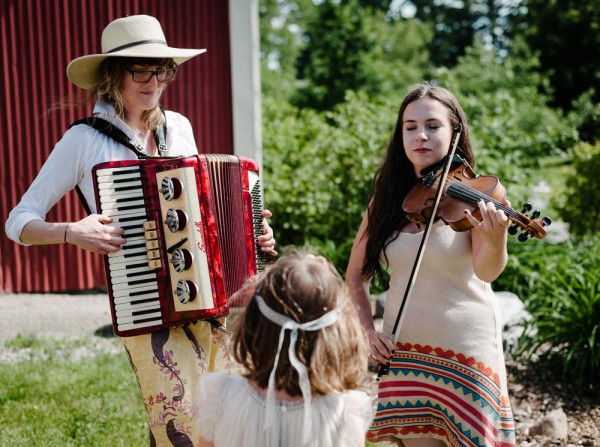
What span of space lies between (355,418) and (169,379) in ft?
2.93

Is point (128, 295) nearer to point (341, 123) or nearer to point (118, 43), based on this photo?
point (118, 43)

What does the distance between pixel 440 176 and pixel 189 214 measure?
927mm

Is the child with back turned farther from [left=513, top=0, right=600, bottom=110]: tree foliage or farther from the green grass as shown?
[left=513, top=0, right=600, bottom=110]: tree foliage

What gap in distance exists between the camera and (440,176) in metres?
2.42

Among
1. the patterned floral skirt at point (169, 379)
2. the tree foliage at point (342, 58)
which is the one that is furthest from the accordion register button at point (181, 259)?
the tree foliage at point (342, 58)

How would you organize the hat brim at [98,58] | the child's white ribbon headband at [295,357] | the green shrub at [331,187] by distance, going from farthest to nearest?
the green shrub at [331,187] < the hat brim at [98,58] < the child's white ribbon headband at [295,357]

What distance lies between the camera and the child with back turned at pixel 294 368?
1.85 metres

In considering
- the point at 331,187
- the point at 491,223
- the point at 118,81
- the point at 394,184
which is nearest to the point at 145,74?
the point at 118,81

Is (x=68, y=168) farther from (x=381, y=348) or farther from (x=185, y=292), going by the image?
(x=381, y=348)

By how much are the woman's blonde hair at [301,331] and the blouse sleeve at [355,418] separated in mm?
45

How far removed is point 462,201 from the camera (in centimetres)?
237

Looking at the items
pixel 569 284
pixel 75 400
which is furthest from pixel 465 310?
pixel 569 284

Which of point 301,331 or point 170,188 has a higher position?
point 170,188

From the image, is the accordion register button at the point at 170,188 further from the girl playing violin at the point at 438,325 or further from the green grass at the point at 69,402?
the green grass at the point at 69,402
